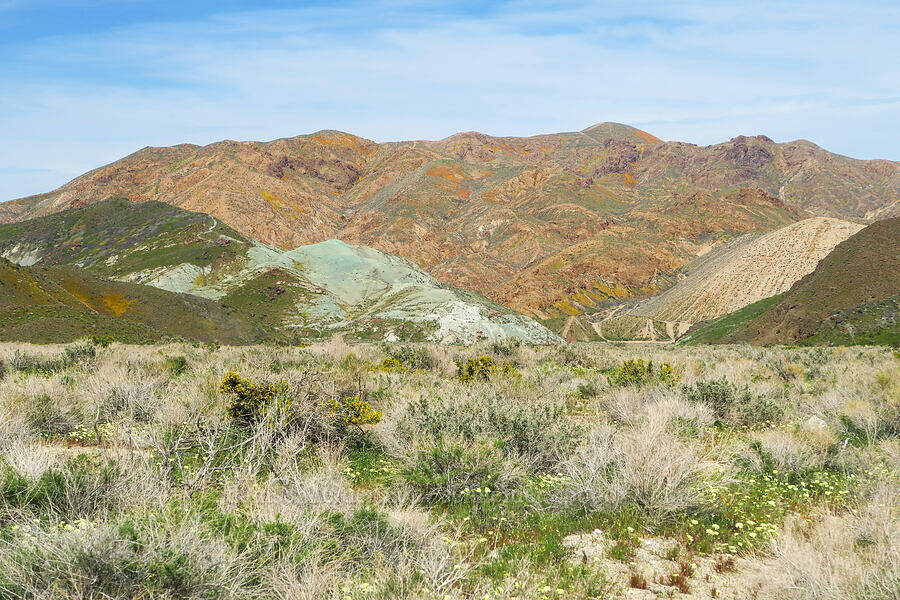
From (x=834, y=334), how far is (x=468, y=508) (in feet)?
178

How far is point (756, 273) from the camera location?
99.5 metres

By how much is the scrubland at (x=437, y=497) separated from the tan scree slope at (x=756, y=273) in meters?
98.2

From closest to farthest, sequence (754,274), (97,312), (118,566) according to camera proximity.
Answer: (118,566), (97,312), (754,274)

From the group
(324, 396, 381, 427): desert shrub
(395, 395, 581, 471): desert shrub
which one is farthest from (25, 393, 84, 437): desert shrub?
(395, 395, 581, 471): desert shrub

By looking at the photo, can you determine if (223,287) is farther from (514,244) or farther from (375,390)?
(514,244)

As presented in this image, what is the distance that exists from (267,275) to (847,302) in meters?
80.6

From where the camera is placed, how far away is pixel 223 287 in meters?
82.4

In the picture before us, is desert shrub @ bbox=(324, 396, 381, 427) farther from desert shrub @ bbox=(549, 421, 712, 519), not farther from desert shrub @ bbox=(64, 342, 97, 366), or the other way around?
desert shrub @ bbox=(64, 342, 97, 366)

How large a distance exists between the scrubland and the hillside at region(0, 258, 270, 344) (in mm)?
30011

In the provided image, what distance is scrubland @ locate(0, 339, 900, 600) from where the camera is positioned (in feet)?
10.9

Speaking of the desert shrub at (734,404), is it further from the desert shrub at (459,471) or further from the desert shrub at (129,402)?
the desert shrub at (129,402)

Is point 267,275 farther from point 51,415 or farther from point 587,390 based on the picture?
point 51,415

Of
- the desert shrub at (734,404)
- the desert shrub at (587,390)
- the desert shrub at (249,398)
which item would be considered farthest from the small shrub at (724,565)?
the desert shrub at (587,390)

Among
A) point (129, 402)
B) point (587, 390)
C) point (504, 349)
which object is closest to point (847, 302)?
point (504, 349)
